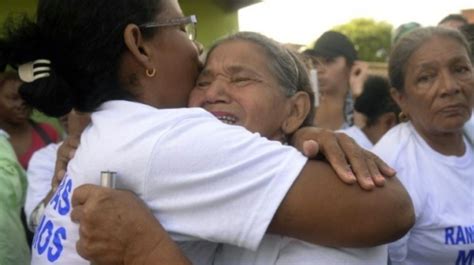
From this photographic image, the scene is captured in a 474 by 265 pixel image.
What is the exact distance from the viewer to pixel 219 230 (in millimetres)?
1510

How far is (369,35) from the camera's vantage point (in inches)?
771

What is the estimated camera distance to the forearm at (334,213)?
152cm

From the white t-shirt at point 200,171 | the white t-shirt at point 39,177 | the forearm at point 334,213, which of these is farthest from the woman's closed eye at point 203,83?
the white t-shirt at point 39,177

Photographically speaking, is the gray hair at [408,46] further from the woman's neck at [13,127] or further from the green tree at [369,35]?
the green tree at [369,35]

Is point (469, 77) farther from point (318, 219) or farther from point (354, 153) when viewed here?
point (318, 219)

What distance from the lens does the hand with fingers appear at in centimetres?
158

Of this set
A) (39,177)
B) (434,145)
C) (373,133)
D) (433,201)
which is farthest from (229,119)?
(373,133)

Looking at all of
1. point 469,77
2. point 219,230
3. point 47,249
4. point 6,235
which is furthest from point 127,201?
point 469,77

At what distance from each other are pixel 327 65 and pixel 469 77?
2.38m

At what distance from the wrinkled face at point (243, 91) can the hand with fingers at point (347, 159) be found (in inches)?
7.9

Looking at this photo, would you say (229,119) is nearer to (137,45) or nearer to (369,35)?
(137,45)

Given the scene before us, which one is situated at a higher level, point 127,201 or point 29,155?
point 127,201

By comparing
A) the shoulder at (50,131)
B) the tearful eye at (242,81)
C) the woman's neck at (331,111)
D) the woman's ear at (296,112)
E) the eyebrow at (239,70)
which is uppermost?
the eyebrow at (239,70)

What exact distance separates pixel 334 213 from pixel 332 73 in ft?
13.0
